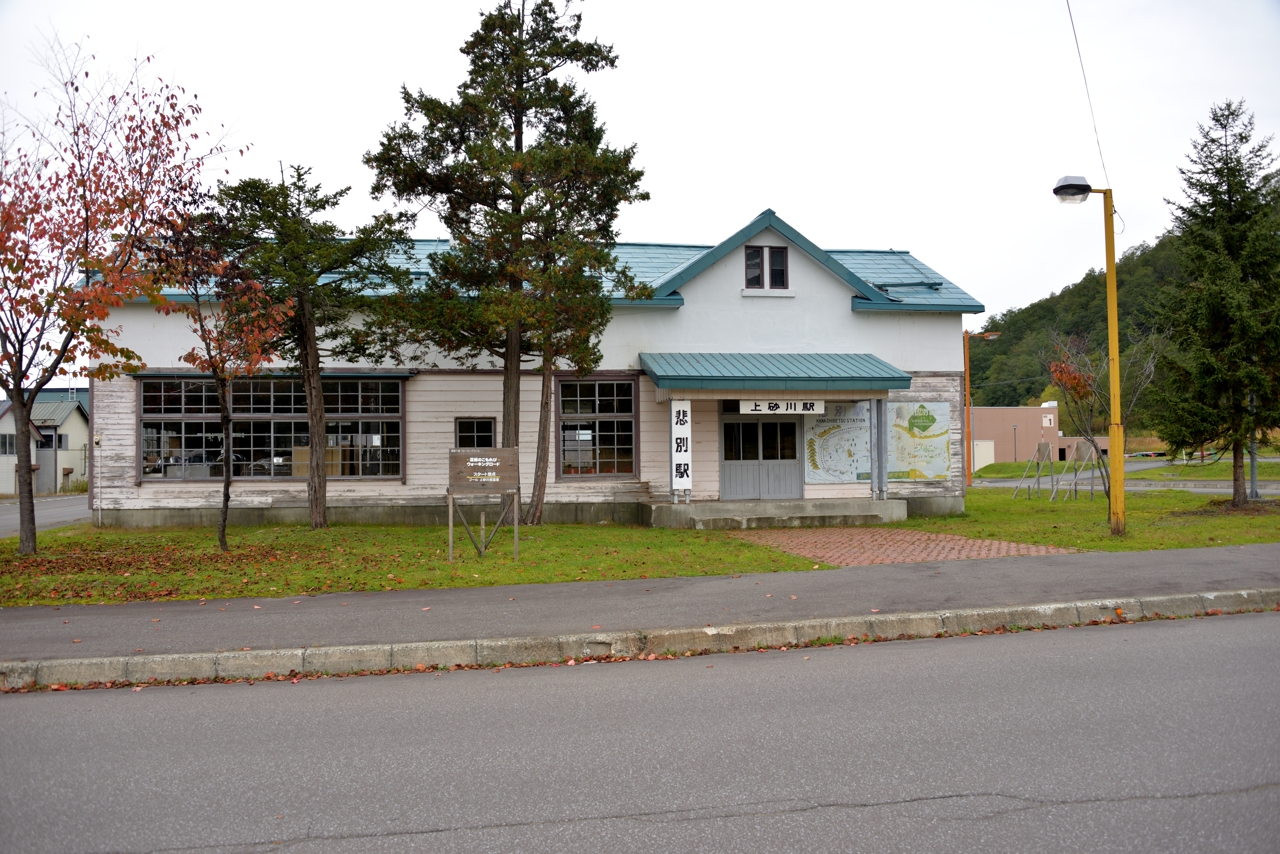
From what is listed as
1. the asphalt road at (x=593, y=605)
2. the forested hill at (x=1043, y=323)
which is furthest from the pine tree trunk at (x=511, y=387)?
the forested hill at (x=1043, y=323)

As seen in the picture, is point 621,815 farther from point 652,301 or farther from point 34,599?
point 652,301

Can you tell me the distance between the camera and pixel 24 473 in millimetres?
12422

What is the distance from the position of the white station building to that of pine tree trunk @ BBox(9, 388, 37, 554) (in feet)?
17.5

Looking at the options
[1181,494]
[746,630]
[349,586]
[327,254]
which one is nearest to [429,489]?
[327,254]

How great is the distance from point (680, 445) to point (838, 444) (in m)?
4.29

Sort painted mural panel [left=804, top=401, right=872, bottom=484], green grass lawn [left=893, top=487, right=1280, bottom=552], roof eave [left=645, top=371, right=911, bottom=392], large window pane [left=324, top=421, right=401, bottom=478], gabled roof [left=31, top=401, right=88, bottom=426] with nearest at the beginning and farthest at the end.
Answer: green grass lawn [left=893, top=487, right=1280, bottom=552]
roof eave [left=645, top=371, right=911, bottom=392]
large window pane [left=324, top=421, right=401, bottom=478]
painted mural panel [left=804, top=401, right=872, bottom=484]
gabled roof [left=31, top=401, right=88, bottom=426]

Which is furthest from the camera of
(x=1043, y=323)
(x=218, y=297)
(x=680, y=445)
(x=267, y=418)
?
(x=1043, y=323)

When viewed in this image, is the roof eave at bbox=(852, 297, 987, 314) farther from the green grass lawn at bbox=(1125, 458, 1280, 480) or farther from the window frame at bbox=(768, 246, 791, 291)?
the green grass lawn at bbox=(1125, 458, 1280, 480)

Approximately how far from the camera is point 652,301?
19156 millimetres

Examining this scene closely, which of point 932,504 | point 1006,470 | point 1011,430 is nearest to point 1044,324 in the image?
point 1011,430

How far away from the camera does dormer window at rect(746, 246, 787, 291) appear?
782 inches

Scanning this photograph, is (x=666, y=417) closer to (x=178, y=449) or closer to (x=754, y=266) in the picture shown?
(x=754, y=266)

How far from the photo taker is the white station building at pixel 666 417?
1814 centimetres

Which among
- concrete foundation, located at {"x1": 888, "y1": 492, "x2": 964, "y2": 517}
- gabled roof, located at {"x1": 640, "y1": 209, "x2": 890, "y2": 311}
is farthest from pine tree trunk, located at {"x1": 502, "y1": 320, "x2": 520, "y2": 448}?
concrete foundation, located at {"x1": 888, "y1": 492, "x2": 964, "y2": 517}
